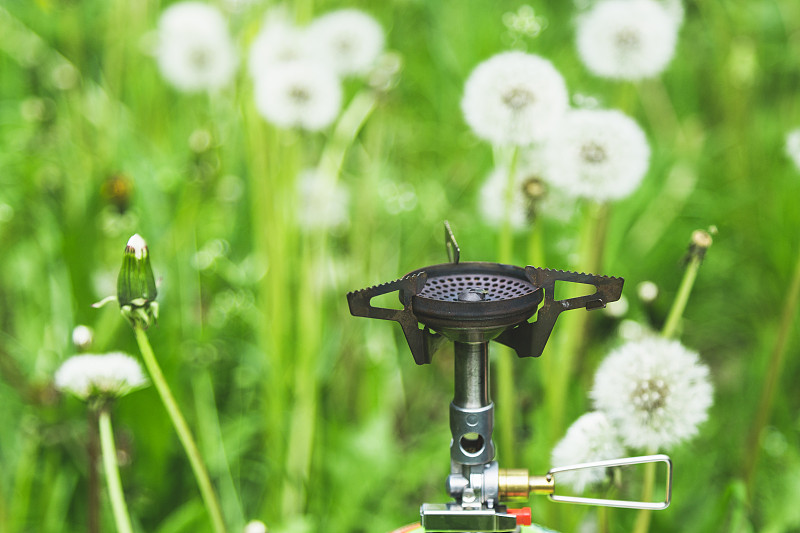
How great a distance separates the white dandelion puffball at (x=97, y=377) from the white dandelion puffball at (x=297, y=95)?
16.2 inches

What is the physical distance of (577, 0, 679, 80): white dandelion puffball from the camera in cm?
76

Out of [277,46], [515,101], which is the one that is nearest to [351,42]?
[277,46]

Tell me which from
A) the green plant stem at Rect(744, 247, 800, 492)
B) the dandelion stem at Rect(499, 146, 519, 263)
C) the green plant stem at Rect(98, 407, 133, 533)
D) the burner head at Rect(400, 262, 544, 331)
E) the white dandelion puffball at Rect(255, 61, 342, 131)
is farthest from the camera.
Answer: the white dandelion puffball at Rect(255, 61, 342, 131)

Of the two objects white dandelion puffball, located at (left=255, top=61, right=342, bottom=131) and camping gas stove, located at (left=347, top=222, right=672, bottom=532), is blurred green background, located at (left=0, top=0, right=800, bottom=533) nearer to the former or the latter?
white dandelion puffball, located at (left=255, top=61, right=342, bottom=131)

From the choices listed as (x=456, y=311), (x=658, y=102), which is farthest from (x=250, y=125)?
(x=658, y=102)

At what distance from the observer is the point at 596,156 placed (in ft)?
2.10

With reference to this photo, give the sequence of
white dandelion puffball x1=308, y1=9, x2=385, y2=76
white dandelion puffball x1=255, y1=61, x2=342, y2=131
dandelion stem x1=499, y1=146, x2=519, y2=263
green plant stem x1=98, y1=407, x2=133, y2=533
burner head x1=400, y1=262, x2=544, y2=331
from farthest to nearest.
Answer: white dandelion puffball x1=308, y1=9, x2=385, y2=76
white dandelion puffball x1=255, y1=61, x2=342, y2=131
dandelion stem x1=499, y1=146, x2=519, y2=263
green plant stem x1=98, y1=407, x2=133, y2=533
burner head x1=400, y1=262, x2=544, y2=331

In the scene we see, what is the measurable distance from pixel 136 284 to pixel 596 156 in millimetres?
395

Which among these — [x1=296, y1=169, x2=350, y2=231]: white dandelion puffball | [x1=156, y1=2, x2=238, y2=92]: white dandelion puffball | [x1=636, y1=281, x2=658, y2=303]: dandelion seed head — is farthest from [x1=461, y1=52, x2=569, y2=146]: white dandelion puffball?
[x1=156, y1=2, x2=238, y2=92]: white dandelion puffball

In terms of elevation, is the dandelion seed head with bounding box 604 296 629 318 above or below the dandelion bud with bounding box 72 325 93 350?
below

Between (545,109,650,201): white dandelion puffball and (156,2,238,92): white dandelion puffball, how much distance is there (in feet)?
1.86

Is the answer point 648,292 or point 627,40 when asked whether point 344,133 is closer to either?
point 627,40

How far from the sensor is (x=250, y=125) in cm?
89

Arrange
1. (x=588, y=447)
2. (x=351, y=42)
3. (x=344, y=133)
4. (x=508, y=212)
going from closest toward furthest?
(x=588, y=447), (x=508, y=212), (x=344, y=133), (x=351, y=42)
